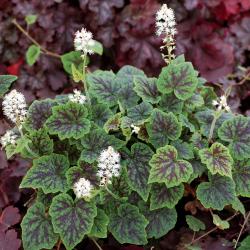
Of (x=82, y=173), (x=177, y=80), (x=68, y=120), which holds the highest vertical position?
(x=177, y=80)

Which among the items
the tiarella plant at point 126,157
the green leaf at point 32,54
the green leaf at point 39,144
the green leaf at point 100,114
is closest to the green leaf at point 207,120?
the tiarella plant at point 126,157

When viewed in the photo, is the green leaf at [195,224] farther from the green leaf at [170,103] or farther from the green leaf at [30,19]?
the green leaf at [30,19]

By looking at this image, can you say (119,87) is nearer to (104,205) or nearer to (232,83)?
(104,205)

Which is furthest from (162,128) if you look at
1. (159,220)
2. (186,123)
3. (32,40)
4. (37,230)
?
(32,40)

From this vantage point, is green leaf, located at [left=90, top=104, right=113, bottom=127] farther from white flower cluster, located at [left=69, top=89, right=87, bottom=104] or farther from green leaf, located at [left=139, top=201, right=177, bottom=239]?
green leaf, located at [left=139, top=201, right=177, bottom=239]

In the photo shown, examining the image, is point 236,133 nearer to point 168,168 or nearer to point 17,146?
point 168,168

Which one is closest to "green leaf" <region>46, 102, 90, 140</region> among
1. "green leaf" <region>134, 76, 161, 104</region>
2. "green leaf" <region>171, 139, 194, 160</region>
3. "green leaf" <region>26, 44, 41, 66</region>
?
"green leaf" <region>134, 76, 161, 104</region>

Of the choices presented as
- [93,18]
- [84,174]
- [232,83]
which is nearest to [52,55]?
[93,18]
